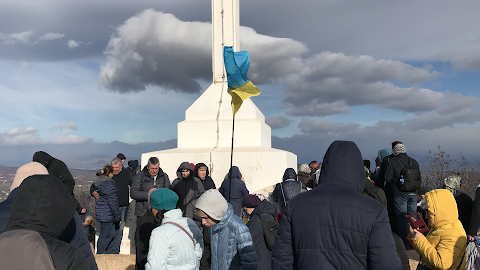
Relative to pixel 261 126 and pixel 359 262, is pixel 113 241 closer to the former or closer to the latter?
pixel 261 126

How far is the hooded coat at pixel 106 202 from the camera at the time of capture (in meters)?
6.41

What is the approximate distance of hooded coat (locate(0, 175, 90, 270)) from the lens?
1.81 meters

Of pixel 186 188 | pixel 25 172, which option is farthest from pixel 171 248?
pixel 186 188

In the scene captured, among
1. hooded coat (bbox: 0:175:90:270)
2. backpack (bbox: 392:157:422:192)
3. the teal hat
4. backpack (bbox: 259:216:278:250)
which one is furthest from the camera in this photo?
backpack (bbox: 392:157:422:192)

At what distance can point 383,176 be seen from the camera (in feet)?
21.6

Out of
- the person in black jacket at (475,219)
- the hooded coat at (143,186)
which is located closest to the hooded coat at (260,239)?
the person in black jacket at (475,219)

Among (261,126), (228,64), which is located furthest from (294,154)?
(228,64)

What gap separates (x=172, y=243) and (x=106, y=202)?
138 inches

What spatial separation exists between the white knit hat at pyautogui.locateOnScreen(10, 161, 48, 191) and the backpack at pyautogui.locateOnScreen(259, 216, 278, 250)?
2068 millimetres

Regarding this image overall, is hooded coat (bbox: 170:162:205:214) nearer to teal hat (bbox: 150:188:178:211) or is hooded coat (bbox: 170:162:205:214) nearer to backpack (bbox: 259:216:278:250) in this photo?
teal hat (bbox: 150:188:178:211)

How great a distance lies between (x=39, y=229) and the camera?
6.44 ft

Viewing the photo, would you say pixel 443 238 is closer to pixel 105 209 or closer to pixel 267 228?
pixel 267 228

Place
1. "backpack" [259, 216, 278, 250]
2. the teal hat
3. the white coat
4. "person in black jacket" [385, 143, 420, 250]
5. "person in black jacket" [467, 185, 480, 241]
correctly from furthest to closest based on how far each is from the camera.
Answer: "person in black jacket" [385, 143, 420, 250], "person in black jacket" [467, 185, 480, 241], the teal hat, "backpack" [259, 216, 278, 250], the white coat

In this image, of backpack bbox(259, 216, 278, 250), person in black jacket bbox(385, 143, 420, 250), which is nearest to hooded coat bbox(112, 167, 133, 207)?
backpack bbox(259, 216, 278, 250)
